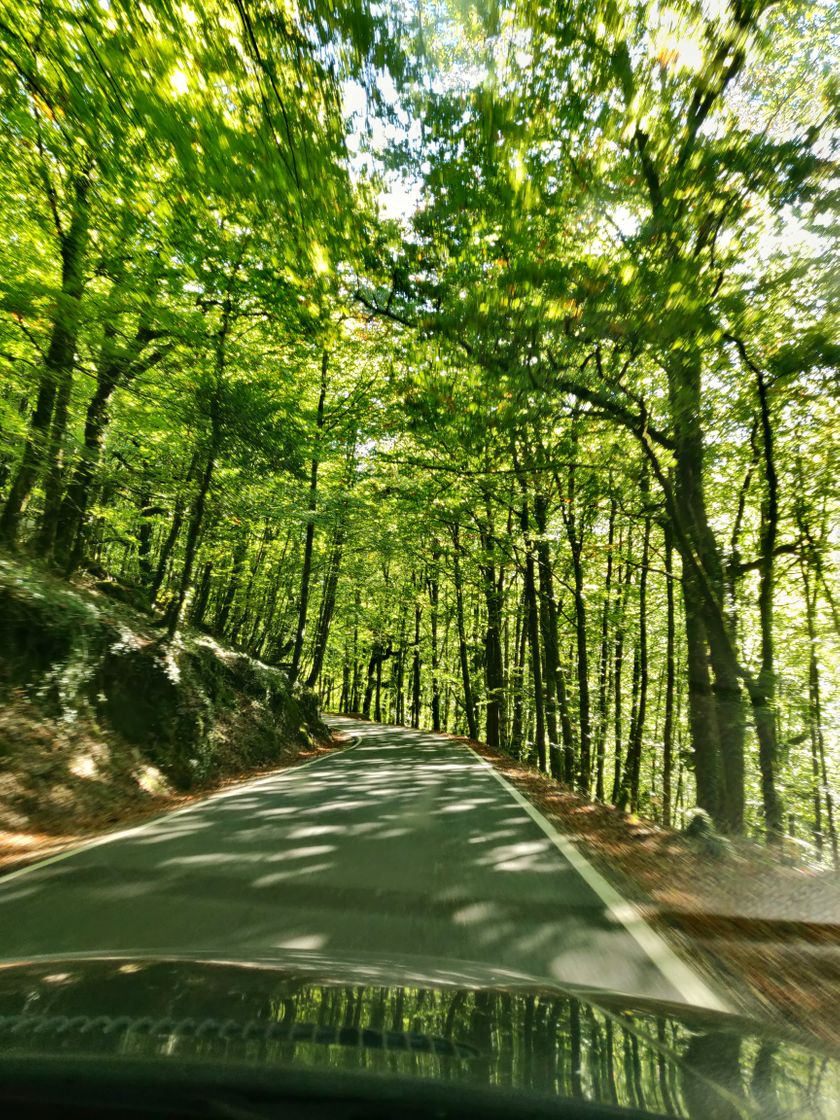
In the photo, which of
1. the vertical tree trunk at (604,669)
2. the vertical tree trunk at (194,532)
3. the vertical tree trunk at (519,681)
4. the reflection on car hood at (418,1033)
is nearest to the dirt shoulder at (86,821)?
the vertical tree trunk at (194,532)

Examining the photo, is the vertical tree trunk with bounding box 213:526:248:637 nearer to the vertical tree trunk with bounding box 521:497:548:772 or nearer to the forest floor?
the vertical tree trunk with bounding box 521:497:548:772

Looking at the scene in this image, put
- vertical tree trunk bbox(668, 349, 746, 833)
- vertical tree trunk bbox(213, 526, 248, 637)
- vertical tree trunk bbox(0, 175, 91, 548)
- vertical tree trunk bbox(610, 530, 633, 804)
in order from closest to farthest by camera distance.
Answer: vertical tree trunk bbox(0, 175, 91, 548) → vertical tree trunk bbox(668, 349, 746, 833) → vertical tree trunk bbox(610, 530, 633, 804) → vertical tree trunk bbox(213, 526, 248, 637)

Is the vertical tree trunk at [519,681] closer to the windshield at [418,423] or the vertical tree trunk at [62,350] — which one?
the windshield at [418,423]

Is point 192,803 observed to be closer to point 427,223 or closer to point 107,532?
point 427,223

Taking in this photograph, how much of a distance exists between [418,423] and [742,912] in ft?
28.3

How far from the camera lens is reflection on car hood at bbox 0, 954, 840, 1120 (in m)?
1.83

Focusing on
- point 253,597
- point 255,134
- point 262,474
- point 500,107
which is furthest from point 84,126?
point 253,597

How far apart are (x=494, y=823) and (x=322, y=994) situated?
6.72 m

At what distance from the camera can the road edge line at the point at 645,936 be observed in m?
3.71

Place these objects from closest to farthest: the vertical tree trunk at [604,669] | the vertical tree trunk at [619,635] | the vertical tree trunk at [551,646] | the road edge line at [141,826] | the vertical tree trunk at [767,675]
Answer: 1. the road edge line at [141,826]
2. the vertical tree trunk at [767,675]
3. the vertical tree trunk at [551,646]
4. the vertical tree trunk at [619,635]
5. the vertical tree trunk at [604,669]

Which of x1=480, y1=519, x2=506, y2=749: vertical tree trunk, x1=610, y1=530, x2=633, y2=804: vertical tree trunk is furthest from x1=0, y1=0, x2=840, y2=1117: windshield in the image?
x1=480, y1=519, x2=506, y2=749: vertical tree trunk

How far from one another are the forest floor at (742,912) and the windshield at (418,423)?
0.05 m

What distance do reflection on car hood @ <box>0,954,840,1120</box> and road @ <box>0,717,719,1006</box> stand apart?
0.49 meters

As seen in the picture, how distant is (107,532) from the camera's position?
770 inches
